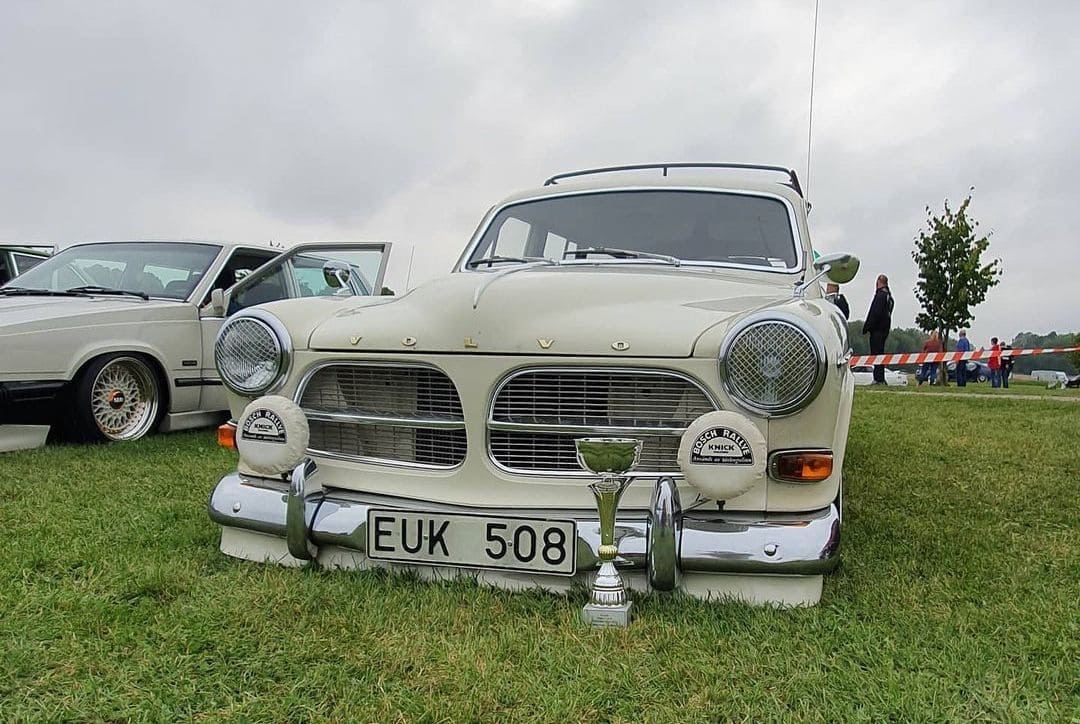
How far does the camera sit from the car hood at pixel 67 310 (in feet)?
16.3

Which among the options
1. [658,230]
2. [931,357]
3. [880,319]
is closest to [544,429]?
[658,230]

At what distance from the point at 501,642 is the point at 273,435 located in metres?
1.02

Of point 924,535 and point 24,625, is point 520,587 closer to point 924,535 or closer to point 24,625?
point 24,625

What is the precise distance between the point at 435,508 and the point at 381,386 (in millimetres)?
466

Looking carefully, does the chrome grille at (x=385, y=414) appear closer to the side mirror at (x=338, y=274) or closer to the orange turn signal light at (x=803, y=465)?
the orange turn signal light at (x=803, y=465)

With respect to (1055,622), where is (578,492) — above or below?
above

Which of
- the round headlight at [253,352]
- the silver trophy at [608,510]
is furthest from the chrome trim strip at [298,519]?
the silver trophy at [608,510]

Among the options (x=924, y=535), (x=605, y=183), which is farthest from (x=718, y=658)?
(x=605, y=183)

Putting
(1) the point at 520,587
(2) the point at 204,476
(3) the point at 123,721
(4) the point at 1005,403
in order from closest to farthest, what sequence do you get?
1. (3) the point at 123,721
2. (1) the point at 520,587
3. (2) the point at 204,476
4. (4) the point at 1005,403

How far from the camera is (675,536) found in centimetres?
228

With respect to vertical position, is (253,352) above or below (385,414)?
above

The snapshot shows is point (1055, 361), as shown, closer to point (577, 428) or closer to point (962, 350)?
point (962, 350)

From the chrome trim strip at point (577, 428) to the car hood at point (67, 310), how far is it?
380 centimetres

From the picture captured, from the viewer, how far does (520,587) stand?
2475mm
